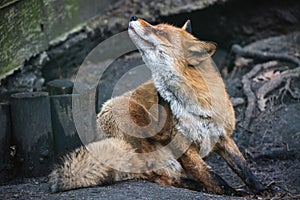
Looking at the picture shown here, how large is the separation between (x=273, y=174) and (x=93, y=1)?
4449mm

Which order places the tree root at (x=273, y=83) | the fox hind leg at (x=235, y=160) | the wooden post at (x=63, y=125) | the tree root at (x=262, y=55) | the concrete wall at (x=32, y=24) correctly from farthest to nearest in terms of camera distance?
the tree root at (x=262, y=55)
the tree root at (x=273, y=83)
the concrete wall at (x=32, y=24)
the wooden post at (x=63, y=125)
the fox hind leg at (x=235, y=160)

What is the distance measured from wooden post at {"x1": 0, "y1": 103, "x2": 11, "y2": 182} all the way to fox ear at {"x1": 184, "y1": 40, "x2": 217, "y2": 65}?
1917mm

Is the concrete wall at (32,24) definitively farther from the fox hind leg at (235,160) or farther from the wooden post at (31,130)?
the fox hind leg at (235,160)

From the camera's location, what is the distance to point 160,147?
18.3 ft

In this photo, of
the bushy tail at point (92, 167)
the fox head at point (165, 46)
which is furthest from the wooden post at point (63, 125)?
the fox head at point (165, 46)

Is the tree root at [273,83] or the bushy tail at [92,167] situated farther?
the tree root at [273,83]

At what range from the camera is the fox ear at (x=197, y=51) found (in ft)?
18.4

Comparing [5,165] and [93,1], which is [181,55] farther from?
[93,1]

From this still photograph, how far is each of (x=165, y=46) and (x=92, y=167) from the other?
55.8 inches

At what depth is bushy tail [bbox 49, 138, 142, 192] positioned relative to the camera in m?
5.02

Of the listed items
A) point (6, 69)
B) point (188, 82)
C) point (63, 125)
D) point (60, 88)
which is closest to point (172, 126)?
point (188, 82)

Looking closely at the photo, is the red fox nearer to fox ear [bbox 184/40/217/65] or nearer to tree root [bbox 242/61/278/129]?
fox ear [bbox 184/40/217/65]

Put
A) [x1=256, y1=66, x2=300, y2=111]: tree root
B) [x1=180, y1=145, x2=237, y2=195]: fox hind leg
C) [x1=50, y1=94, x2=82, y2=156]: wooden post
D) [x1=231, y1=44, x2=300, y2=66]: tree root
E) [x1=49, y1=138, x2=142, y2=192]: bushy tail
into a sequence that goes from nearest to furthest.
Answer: [x1=49, y1=138, x2=142, y2=192]: bushy tail, [x1=180, y1=145, x2=237, y2=195]: fox hind leg, [x1=50, y1=94, x2=82, y2=156]: wooden post, [x1=256, y1=66, x2=300, y2=111]: tree root, [x1=231, y1=44, x2=300, y2=66]: tree root

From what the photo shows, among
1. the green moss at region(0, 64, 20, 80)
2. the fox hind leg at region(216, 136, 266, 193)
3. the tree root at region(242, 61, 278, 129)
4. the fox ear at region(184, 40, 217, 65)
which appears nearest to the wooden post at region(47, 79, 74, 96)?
the green moss at region(0, 64, 20, 80)
